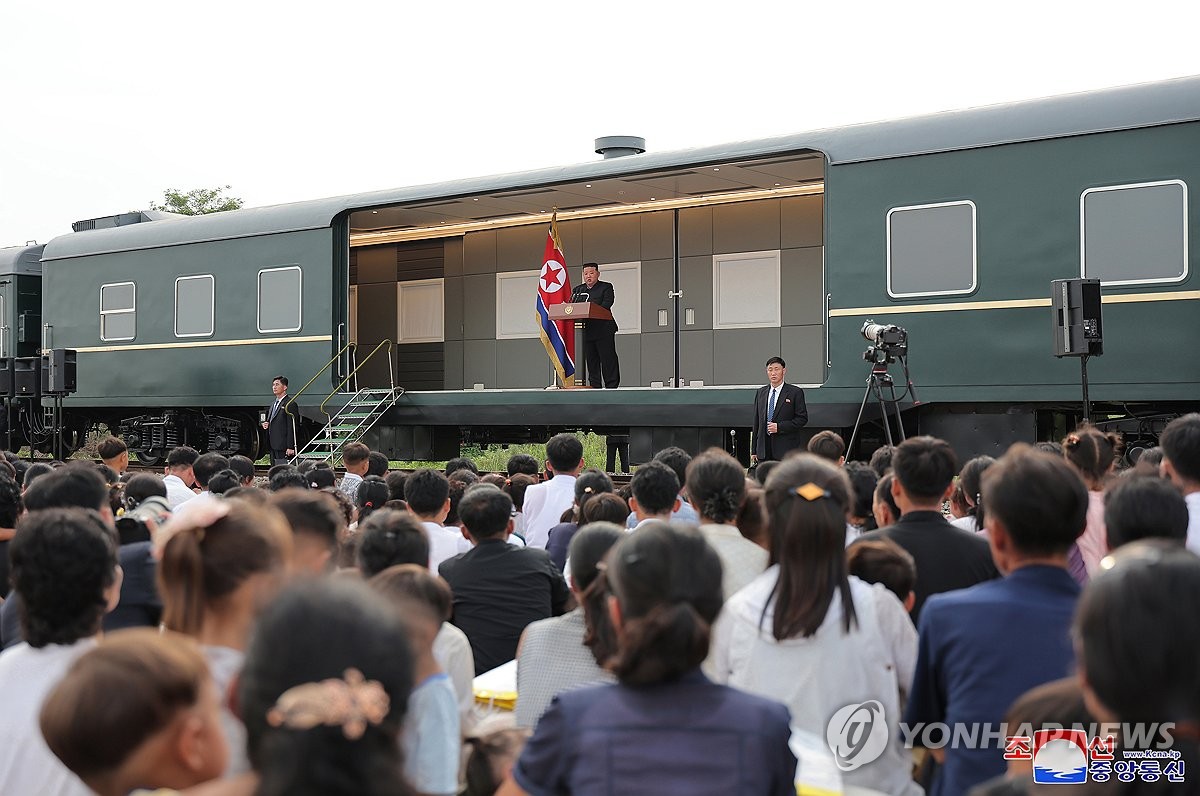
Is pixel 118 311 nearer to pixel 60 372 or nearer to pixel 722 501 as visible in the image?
pixel 60 372

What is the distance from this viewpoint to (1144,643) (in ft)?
5.48

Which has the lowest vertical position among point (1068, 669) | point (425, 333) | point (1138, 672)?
point (1068, 669)

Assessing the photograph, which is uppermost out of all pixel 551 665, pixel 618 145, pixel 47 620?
pixel 618 145

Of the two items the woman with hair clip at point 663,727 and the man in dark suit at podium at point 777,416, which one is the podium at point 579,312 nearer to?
the man in dark suit at podium at point 777,416

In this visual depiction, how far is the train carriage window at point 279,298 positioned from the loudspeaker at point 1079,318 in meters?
8.92

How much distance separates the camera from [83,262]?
Answer: 17.1 meters

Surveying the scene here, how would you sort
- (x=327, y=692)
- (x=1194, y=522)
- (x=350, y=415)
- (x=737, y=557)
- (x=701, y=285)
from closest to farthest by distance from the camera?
(x=327, y=692) → (x=737, y=557) → (x=1194, y=522) → (x=350, y=415) → (x=701, y=285)

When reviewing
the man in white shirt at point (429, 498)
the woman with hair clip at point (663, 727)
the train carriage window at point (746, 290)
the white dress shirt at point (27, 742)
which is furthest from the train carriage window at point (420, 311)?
the woman with hair clip at point (663, 727)

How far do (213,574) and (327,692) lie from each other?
1399 millimetres

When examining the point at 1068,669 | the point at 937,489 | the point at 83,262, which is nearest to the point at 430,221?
the point at 83,262

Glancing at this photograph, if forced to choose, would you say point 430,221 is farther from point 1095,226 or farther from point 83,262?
point 1095,226

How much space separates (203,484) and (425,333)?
9.89 metres

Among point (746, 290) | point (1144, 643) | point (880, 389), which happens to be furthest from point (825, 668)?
point (746, 290)

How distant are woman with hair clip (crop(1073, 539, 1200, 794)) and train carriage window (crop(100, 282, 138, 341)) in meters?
16.2
